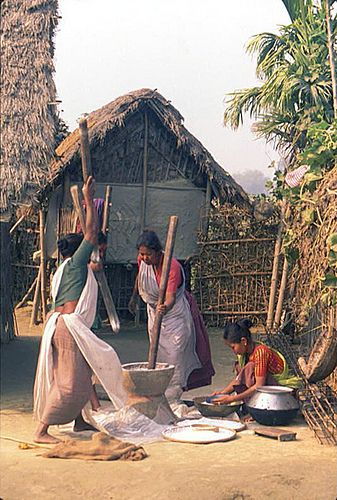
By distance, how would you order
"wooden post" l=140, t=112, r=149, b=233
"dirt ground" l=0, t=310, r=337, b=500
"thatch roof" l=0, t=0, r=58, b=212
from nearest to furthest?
"dirt ground" l=0, t=310, r=337, b=500 → "thatch roof" l=0, t=0, r=58, b=212 → "wooden post" l=140, t=112, r=149, b=233

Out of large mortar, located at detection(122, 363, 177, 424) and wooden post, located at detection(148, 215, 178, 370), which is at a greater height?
wooden post, located at detection(148, 215, 178, 370)

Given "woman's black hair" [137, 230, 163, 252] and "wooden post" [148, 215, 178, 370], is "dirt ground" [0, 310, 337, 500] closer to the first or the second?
"wooden post" [148, 215, 178, 370]

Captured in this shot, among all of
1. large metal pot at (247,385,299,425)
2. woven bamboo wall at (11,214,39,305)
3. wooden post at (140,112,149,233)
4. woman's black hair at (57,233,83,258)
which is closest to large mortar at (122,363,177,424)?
large metal pot at (247,385,299,425)

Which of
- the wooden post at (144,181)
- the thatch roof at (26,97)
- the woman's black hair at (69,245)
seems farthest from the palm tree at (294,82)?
the woman's black hair at (69,245)

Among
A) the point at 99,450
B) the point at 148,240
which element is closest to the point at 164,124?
the point at 148,240

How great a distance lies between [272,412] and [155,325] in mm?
1039

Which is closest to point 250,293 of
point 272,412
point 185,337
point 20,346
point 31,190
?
point 20,346

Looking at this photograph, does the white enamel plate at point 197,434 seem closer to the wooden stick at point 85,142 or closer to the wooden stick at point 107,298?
the wooden stick at point 107,298

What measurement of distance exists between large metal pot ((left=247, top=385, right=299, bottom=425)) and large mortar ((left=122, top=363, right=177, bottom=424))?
61cm

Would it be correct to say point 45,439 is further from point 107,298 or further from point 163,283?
point 163,283

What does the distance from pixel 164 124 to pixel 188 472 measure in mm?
7069

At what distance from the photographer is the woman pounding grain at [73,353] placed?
521cm

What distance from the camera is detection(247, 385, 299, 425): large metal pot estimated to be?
546cm

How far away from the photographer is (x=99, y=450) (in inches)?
189
